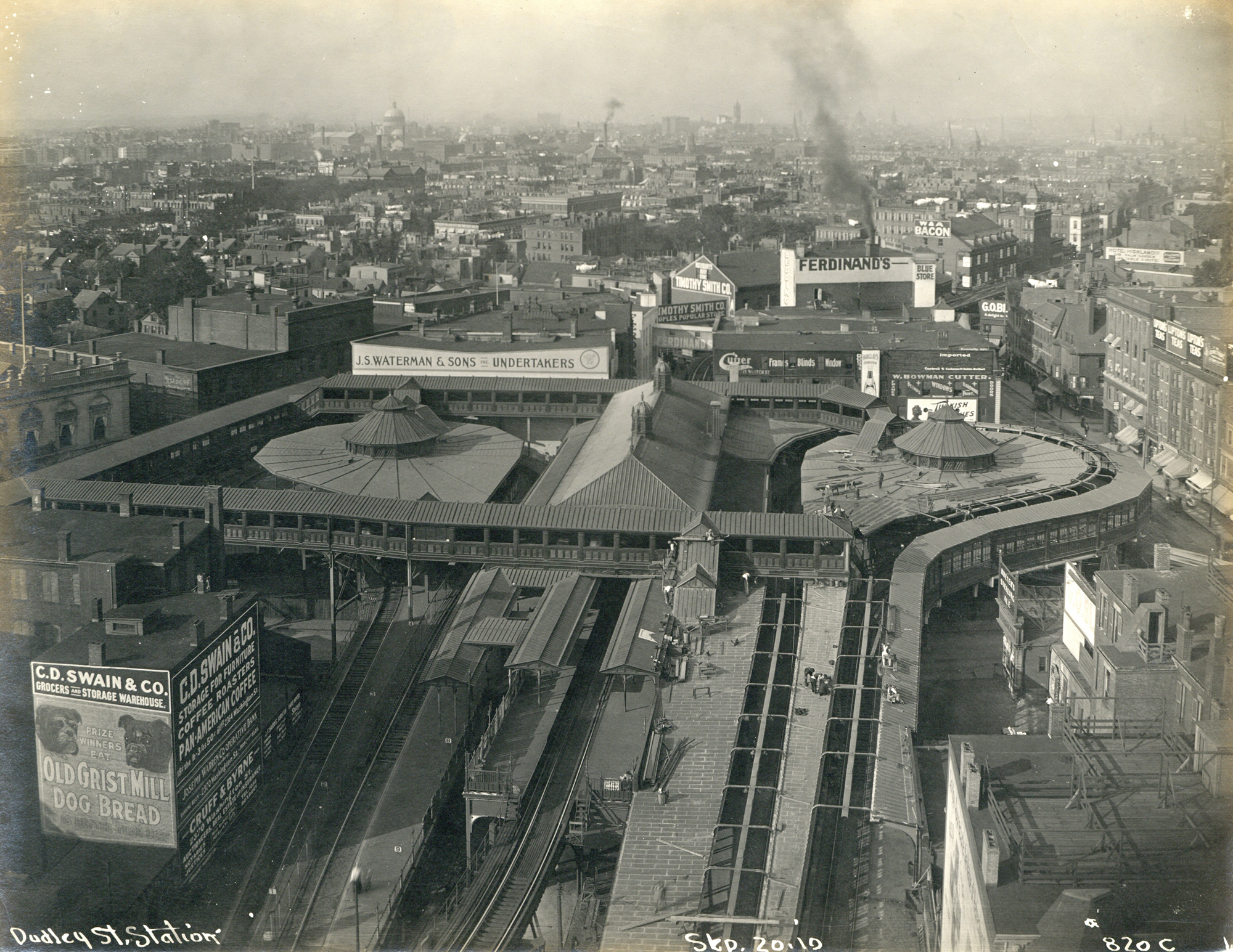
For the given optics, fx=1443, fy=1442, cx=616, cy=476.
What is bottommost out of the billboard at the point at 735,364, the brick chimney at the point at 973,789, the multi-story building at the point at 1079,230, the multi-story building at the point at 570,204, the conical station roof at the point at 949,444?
the brick chimney at the point at 973,789

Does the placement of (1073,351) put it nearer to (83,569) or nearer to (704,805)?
(704,805)

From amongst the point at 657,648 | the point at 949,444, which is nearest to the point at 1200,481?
the point at 949,444

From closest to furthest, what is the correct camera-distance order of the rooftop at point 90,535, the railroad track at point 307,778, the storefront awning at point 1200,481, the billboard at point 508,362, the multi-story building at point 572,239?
the railroad track at point 307,778
the rooftop at point 90,535
the storefront awning at point 1200,481
the billboard at point 508,362
the multi-story building at point 572,239

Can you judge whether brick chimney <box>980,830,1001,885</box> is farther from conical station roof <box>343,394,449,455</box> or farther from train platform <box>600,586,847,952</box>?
conical station roof <box>343,394,449,455</box>

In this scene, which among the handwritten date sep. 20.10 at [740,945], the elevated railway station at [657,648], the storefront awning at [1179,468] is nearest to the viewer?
the handwritten date sep. 20.10 at [740,945]

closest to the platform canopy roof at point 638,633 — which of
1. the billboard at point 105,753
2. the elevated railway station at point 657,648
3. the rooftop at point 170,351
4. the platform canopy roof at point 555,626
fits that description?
the elevated railway station at point 657,648

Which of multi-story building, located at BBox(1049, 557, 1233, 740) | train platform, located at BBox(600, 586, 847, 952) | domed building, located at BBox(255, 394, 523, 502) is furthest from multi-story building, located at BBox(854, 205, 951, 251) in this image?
train platform, located at BBox(600, 586, 847, 952)

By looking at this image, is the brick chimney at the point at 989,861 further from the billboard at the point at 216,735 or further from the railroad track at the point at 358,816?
the billboard at the point at 216,735
